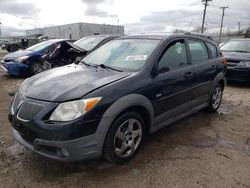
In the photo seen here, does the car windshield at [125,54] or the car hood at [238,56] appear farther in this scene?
the car hood at [238,56]

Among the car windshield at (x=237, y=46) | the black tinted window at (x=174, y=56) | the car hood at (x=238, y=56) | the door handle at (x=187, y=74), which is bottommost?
the car hood at (x=238, y=56)

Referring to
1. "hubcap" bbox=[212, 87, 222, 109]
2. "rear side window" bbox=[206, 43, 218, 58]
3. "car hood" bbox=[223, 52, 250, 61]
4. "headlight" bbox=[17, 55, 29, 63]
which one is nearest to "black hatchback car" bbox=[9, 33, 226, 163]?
"rear side window" bbox=[206, 43, 218, 58]

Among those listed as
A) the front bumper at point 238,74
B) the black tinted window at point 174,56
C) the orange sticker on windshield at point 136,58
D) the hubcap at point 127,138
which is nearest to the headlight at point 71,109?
the hubcap at point 127,138

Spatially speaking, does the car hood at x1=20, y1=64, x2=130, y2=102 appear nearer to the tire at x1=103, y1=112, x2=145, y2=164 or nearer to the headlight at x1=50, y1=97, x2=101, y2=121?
the headlight at x1=50, y1=97, x2=101, y2=121

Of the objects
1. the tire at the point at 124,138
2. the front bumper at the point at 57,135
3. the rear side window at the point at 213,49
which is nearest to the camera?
the front bumper at the point at 57,135

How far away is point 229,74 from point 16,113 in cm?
708

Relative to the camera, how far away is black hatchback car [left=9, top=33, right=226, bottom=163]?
2.75m

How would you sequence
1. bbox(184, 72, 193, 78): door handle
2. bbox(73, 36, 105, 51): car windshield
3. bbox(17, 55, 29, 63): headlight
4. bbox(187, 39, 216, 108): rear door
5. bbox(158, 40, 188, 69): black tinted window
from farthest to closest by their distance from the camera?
bbox(17, 55, 29, 63): headlight → bbox(73, 36, 105, 51): car windshield → bbox(187, 39, 216, 108): rear door → bbox(184, 72, 193, 78): door handle → bbox(158, 40, 188, 69): black tinted window

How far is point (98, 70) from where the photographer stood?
3627 mm

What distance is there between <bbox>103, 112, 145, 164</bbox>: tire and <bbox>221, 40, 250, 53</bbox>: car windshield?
6988 mm

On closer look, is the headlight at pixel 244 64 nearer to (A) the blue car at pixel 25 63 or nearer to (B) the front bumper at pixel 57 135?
(A) the blue car at pixel 25 63

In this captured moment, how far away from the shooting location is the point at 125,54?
154 inches

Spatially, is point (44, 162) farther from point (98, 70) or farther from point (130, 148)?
point (98, 70)

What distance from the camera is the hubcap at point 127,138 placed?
3160 mm
